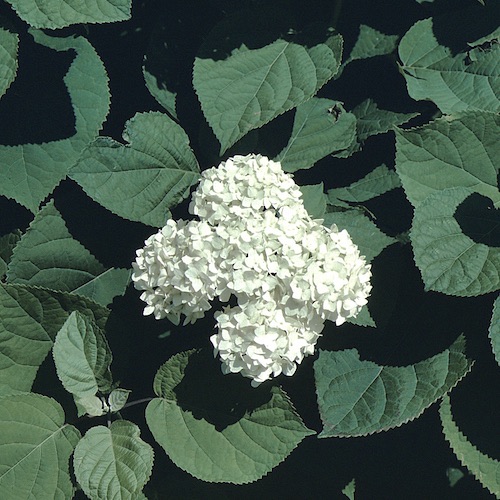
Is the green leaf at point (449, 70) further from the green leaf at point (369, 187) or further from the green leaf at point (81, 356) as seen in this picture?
the green leaf at point (81, 356)

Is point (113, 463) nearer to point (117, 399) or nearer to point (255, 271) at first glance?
point (117, 399)

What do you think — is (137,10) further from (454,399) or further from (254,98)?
(454,399)

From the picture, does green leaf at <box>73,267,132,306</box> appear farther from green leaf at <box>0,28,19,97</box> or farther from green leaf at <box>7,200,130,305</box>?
green leaf at <box>0,28,19,97</box>

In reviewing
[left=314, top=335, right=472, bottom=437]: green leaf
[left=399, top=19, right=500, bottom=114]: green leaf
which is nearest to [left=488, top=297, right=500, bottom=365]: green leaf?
[left=314, top=335, right=472, bottom=437]: green leaf

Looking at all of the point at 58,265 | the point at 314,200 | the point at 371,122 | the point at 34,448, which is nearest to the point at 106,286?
the point at 58,265

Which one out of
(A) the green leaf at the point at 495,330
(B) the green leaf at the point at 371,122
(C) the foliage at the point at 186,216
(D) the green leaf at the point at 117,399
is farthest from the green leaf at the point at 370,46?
(D) the green leaf at the point at 117,399

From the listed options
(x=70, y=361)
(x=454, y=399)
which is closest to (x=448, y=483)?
(x=454, y=399)
